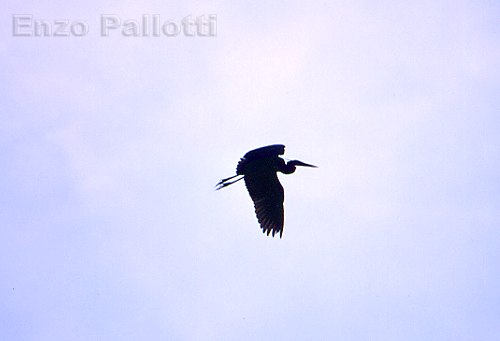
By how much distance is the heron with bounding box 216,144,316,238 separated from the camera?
2664 centimetres

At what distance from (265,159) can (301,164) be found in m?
2.06

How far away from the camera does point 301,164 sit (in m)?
28.5

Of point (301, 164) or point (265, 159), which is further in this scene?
point (301, 164)

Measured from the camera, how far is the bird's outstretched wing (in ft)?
88.5

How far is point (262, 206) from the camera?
89.0 ft

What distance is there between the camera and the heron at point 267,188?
26641 millimetres

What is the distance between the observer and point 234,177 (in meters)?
27.2

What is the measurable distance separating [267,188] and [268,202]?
0.29 meters

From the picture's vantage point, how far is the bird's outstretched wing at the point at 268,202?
27.0 metres

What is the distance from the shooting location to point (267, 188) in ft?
88.7

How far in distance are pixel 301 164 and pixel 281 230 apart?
77.3 inches

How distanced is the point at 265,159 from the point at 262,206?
1077 mm

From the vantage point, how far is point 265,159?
2658 cm

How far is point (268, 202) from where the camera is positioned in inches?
1068
